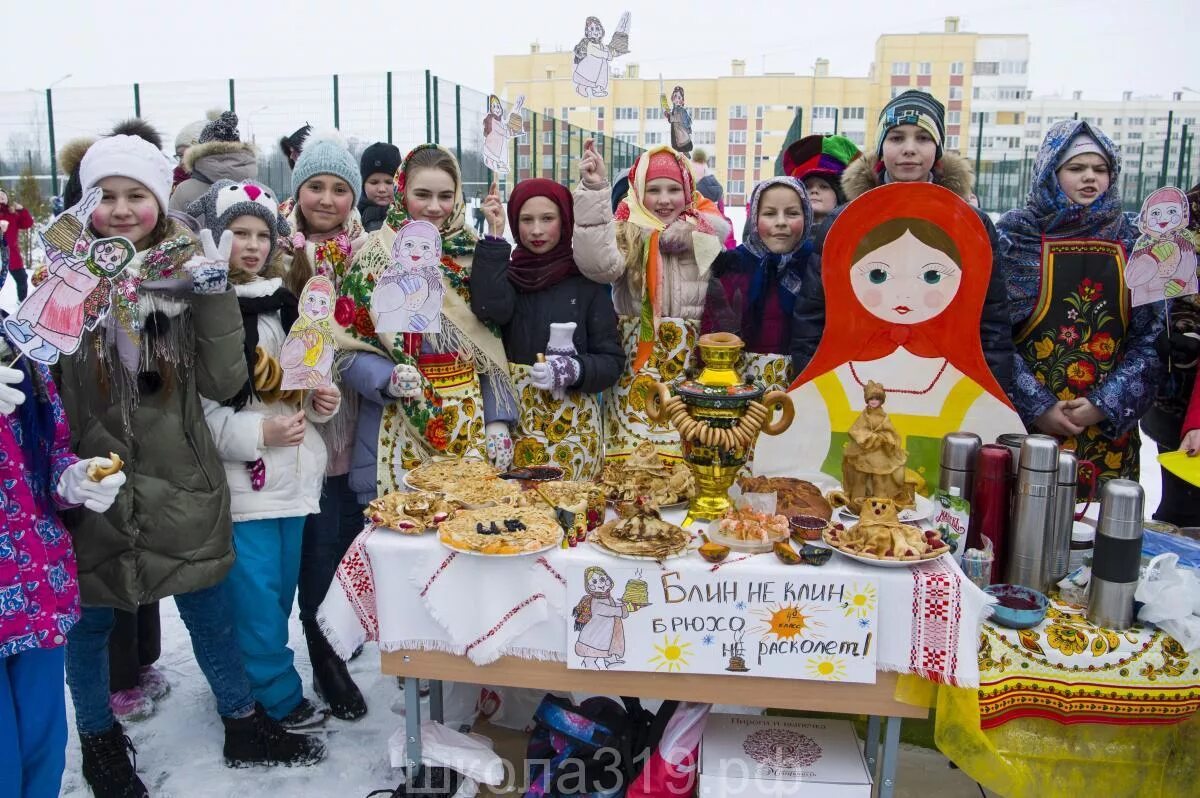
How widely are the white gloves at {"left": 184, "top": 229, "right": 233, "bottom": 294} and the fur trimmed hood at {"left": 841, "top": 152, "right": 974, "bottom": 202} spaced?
2.03 metres

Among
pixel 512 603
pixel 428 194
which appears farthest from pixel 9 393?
pixel 428 194

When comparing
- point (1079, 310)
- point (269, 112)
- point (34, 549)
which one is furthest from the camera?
point (269, 112)

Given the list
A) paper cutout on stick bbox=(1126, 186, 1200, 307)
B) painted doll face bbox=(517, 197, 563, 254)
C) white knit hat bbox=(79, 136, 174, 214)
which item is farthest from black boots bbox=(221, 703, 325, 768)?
paper cutout on stick bbox=(1126, 186, 1200, 307)

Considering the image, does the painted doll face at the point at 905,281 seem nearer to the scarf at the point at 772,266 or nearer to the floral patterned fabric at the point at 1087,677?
the scarf at the point at 772,266

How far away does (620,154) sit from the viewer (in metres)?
16.6

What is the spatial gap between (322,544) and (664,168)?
5.94 feet

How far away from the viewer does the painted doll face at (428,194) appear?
2812 millimetres

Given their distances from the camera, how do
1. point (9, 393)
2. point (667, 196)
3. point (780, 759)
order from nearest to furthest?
point (9, 393), point (780, 759), point (667, 196)

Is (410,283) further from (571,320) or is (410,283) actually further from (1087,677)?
(1087,677)

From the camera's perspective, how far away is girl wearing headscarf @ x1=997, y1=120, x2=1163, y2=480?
8.90ft

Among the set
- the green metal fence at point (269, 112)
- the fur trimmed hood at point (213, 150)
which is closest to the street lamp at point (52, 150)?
the green metal fence at point (269, 112)

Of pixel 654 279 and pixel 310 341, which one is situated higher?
pixel 654 279

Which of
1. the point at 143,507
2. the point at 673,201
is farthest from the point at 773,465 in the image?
the point at 143,507

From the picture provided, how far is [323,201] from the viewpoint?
9.89 ft
